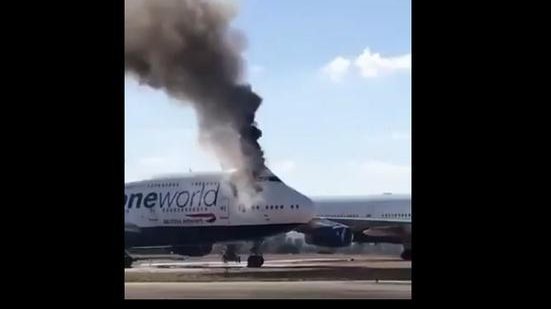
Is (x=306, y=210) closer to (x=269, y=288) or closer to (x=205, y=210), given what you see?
(x=205, y=210)

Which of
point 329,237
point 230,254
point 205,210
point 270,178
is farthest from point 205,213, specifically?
point 329,237

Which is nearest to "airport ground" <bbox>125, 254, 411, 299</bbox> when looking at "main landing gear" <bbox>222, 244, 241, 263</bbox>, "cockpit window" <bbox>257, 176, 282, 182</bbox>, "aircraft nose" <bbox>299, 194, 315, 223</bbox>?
"main landing gear" <bbox>222, 244, 241, 263</bbox>

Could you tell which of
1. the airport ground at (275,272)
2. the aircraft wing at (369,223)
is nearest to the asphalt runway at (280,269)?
the airport ground at (275,272)

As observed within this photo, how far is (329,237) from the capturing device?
10.5m

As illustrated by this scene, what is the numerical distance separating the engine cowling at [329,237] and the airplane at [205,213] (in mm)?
270

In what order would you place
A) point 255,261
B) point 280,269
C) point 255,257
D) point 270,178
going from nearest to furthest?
point 280,269
point 270,178
point 255,261
point 255,257

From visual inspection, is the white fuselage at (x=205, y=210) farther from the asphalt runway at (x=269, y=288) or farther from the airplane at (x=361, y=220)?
the asphalt runway at (x=269, y=288)

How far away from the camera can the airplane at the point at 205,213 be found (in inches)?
390

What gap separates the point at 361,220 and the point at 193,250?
2482 mm

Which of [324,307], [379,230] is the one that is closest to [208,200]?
[379,230]
